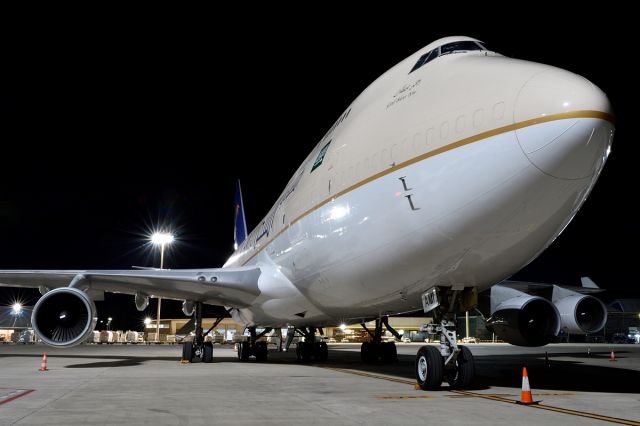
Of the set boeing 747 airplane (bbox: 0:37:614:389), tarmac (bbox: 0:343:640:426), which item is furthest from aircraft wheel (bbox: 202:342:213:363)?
tarmac (bbox: 0:343:640:426)

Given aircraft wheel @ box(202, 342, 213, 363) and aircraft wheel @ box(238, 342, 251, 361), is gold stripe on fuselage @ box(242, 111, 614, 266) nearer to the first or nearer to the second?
aircraft wheel @ box(202, 342, 213, 363)

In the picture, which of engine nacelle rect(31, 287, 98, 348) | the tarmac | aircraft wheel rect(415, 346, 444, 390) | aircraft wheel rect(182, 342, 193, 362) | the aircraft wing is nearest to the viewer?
the tarmac

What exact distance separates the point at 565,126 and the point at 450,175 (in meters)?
1.54

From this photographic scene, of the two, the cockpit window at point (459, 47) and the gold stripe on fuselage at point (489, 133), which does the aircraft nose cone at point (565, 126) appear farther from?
the cockpit window at point (459, 47)

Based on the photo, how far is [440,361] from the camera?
9164 mm

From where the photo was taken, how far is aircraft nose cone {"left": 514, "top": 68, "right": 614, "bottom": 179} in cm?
678

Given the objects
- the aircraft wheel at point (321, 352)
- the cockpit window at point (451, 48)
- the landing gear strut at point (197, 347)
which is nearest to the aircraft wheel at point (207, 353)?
the landing gear strut at point (197, 347)

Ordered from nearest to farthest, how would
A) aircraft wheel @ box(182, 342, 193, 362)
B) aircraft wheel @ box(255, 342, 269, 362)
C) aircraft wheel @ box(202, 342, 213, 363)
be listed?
aircraft wheel @ box(182, 342, 193, 362) → aircraft wheel @ box(202, 342, 213, 363) → aircraft wheel @ box(255, 342, 269, 362)

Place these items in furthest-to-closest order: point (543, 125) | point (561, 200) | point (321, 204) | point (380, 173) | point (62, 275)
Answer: point (62, 275) → point (321, 204) → point (380, 173) → point (561, 200) → point (543, 125)

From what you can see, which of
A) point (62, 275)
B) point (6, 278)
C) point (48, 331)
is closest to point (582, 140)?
point (48, 331)

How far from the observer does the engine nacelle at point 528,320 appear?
12672 mm

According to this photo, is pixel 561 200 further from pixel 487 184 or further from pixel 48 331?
pixel 48 331

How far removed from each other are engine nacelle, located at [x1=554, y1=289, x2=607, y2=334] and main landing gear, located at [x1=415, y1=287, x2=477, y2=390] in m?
6.25

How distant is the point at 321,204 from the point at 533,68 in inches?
198
